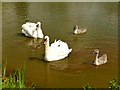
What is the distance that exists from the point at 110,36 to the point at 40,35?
232 centimetres

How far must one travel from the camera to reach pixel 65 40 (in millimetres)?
11906

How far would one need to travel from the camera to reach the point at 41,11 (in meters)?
15.5

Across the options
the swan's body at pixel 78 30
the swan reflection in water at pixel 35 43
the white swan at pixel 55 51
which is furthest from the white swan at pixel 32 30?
the white swan at pixel 55 51

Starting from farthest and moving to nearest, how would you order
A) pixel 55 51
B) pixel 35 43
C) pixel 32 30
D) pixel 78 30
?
pixel 32 30, pixel 78 30, pixel 35 43, pixel 55 51

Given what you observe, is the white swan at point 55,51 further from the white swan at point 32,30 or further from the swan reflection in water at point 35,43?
the white swan at point 32,30

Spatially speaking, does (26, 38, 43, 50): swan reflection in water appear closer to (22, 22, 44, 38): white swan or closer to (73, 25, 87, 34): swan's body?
(22, 22, 44, 38): white swan

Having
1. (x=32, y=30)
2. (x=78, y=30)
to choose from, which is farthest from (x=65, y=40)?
(x=32, y=30)

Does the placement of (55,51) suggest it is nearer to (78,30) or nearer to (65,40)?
(65,40)

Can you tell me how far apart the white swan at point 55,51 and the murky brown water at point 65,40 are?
0.17 metres

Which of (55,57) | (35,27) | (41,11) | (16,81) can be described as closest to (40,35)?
(35,27)

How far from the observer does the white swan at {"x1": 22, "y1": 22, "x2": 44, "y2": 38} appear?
12.4 metres

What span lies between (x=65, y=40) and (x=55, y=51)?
148 cm

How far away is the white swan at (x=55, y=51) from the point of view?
10174mm

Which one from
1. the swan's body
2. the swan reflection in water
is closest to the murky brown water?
the swan reflection in water
